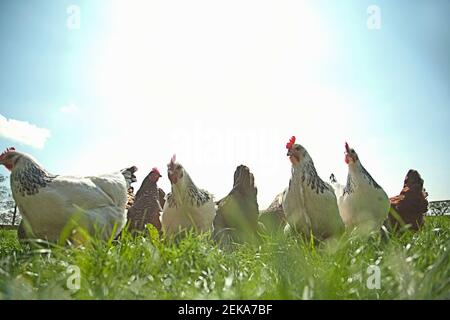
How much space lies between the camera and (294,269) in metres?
1.81

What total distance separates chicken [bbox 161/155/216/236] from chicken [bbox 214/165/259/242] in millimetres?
222

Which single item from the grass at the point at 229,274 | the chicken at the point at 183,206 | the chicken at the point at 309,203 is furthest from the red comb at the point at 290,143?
the grass at the point at 229,274

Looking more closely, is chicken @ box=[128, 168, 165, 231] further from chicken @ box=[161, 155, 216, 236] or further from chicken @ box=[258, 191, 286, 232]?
chicken @ box=[258, 191, 286, 232]

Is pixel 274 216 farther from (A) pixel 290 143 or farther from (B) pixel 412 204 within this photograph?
A: (B) pixel 412 204

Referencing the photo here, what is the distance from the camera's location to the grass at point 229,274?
55.7 inches

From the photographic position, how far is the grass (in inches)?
55.7

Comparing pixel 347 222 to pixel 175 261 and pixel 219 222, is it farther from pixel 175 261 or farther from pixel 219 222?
pixel 175 261

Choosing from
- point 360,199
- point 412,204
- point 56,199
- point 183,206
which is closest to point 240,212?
point 183,206

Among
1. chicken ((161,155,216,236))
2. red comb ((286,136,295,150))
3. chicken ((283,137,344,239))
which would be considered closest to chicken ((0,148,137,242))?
chicken ((161,155,216,236))

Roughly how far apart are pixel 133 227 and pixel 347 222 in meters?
2.33

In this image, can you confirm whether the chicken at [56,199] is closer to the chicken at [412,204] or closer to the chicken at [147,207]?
the chicken at [147,207]

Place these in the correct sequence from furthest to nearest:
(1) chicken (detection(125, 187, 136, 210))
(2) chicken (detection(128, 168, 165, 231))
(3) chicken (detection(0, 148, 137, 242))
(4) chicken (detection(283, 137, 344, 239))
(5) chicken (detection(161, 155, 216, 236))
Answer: (1) chicken (detection(125, 187, 136, 210)) < (2) chicken (detection(128, 168, 165, 231)) < (5) chicken (detection(161, 155, 216, 236)) < (4) chicken (detection(283, 137, 344, 239)) < (3) chicken (detection(0, 148, 137, 242))

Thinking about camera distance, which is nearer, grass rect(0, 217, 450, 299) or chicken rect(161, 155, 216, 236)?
grass rect(0, 217, 450, 299)
